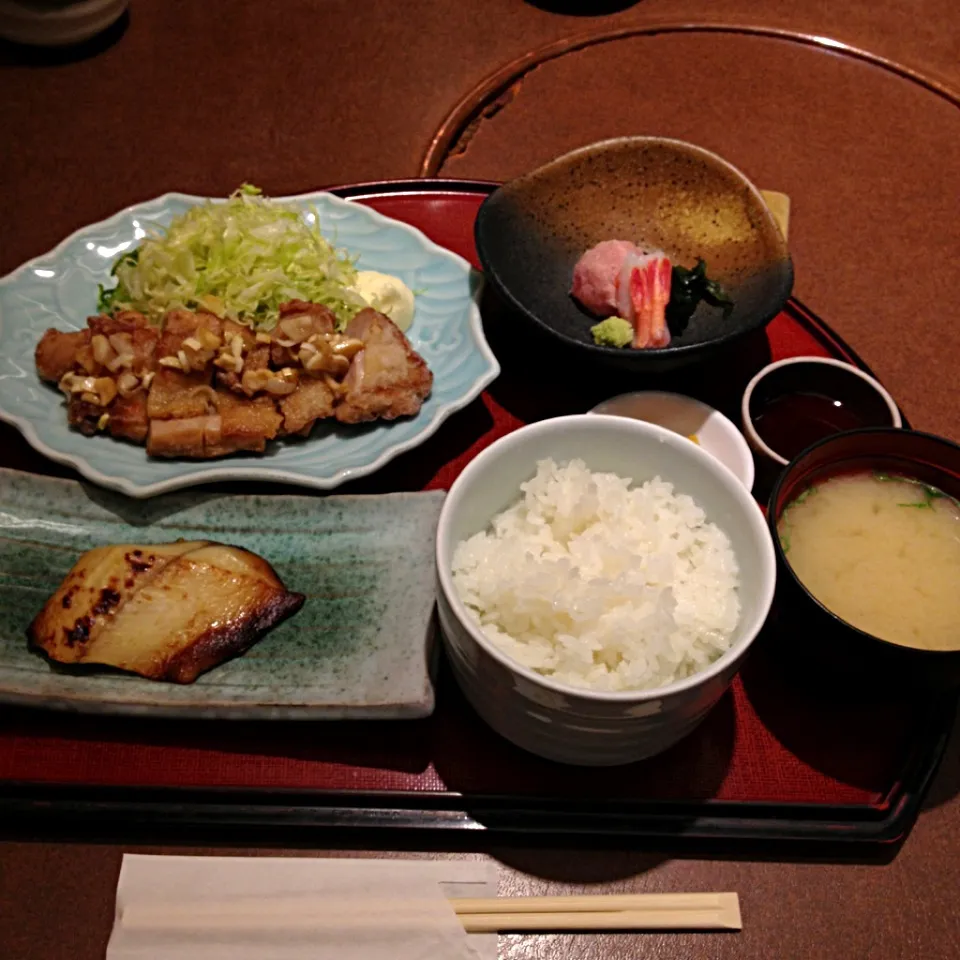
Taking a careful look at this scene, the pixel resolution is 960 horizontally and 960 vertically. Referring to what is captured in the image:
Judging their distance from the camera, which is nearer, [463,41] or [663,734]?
[663,734]

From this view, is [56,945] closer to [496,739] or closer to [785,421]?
[496,739]

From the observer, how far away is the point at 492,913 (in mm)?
1423

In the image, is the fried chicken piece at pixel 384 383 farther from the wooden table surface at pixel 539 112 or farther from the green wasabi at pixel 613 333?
the wooden table surface at pixel 539 112

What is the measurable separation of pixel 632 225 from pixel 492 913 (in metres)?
2.11

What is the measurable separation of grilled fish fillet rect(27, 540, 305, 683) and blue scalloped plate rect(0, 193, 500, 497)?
0.89 ft

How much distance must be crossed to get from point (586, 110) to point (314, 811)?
279 cm

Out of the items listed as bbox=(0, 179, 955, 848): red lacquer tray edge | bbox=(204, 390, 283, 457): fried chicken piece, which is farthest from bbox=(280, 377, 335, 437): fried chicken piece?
bbox=(0, 179, 955, 848): red lacquer tray edge

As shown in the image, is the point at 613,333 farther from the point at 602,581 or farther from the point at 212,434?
the point at 212,434

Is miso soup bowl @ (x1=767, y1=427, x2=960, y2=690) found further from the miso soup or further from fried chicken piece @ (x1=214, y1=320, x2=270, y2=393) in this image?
fried chicken piece @ (x1=214, y1=320, x2=270, y2=393)

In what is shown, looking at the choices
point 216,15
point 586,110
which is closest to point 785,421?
point 586,110

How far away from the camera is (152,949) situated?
4.50 feet

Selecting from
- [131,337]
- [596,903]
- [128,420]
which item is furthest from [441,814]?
[131,337]

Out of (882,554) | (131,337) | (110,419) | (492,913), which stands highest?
(882,554)

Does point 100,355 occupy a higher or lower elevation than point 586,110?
lower
